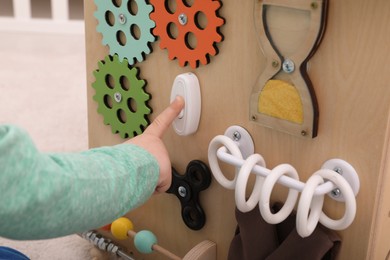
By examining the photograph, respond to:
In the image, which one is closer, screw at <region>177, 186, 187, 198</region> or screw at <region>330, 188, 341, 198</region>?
screw at <region>330, 188, 341, 198</region>

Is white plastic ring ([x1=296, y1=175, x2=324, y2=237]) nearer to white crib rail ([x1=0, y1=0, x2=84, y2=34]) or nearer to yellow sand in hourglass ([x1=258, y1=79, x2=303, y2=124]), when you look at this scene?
yellow sand in hourglass ([x1=258, y1=79, x2=303, y2=124])

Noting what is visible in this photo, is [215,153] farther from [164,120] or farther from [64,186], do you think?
[64,186]

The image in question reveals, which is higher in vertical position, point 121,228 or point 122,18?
point 122,18

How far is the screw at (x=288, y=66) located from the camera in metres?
0.59

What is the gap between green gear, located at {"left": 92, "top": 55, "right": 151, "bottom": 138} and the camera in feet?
2.56

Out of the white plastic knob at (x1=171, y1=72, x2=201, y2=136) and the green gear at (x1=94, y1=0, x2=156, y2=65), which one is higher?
the green gear at (x1=94, y1=0, x2=156, y2=65)

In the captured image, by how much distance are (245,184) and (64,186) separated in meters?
0.19

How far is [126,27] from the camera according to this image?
752 millimetres

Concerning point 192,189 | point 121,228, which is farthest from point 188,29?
point 121,228

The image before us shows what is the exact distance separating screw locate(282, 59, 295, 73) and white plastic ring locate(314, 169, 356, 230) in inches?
4.5

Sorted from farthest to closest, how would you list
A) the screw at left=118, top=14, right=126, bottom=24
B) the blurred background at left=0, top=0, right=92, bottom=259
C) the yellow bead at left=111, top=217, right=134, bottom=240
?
the blurred background at left=0, top=0, right=92, bottom=259, the yellow bead at left=111, top=217, right=134, bottom=240, the screw at left=118, top=14, right=126, bottom=24

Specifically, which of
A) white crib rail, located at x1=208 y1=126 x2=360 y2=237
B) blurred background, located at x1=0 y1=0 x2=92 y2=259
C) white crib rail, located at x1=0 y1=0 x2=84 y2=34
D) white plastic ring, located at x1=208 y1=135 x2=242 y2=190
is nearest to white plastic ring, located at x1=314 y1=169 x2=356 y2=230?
white crib rail, located at x1=208 y1=126 x2=360 y2=237

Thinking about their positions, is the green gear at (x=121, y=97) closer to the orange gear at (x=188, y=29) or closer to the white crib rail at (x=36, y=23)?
the orange gear at (x=188, y=29)

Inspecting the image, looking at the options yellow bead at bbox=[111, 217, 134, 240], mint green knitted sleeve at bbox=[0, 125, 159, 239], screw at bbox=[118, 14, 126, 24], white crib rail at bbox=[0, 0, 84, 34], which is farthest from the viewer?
white crib rail at bbox=[0, 0, 84, 34]
